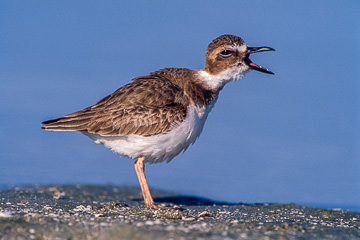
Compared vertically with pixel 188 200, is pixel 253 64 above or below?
above

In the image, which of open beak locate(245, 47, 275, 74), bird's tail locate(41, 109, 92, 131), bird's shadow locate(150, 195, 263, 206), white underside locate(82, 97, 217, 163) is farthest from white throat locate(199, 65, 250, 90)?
bird's shadow locate(150, 195, 263, 206)

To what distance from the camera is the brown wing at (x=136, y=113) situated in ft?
26.6

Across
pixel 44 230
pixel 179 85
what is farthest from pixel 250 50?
pixel 44 230

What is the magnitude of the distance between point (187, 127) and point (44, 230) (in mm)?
3512

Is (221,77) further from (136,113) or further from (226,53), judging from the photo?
(136,113)

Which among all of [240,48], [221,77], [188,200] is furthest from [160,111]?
[188,200]

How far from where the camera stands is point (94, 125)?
8.27m

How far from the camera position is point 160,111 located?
814 cm

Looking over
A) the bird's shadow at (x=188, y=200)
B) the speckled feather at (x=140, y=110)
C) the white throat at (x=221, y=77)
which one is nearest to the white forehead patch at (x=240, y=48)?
the white throat at (x=221, y=77)

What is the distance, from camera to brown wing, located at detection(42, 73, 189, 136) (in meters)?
8.10

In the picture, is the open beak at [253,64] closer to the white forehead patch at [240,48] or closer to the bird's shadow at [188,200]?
the white forehead patch at [240,48]

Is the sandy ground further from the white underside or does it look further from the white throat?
the white throat

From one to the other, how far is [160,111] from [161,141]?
0.54m

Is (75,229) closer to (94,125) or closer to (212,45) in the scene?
(94,125)
